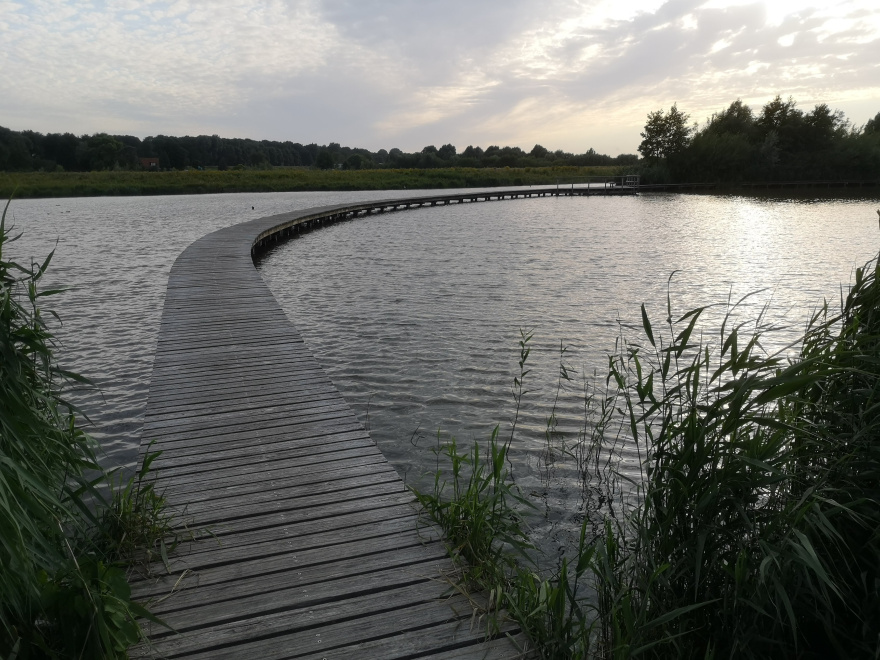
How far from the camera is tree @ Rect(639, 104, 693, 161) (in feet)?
147

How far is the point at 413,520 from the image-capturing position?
9.67ft

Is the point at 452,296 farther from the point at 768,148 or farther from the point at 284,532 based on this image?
the point at 768,148

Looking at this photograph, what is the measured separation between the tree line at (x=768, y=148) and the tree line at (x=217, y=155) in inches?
545

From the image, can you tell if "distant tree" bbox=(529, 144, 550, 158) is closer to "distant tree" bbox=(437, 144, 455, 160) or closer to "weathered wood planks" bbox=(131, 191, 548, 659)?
"distant tree" bbox=(437, 144, 455, 160)

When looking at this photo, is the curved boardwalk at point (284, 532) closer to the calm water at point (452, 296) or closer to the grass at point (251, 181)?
the calm water at point (452, 296)

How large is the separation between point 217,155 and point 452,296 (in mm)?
80033

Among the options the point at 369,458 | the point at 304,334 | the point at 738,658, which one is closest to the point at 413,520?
the point at 369,458

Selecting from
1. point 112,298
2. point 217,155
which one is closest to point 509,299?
point 112,298

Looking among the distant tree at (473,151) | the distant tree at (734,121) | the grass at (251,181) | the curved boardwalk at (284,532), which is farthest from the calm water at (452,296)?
the distant tree at (473,151)

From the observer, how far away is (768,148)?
4138cm

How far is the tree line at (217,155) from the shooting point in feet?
188

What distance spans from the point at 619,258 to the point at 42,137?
7145 centimetres

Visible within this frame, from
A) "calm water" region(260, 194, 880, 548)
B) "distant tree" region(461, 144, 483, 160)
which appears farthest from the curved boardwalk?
"distant tree" region(461, 144, 483, 160)

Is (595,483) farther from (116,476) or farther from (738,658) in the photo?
(116,476)
